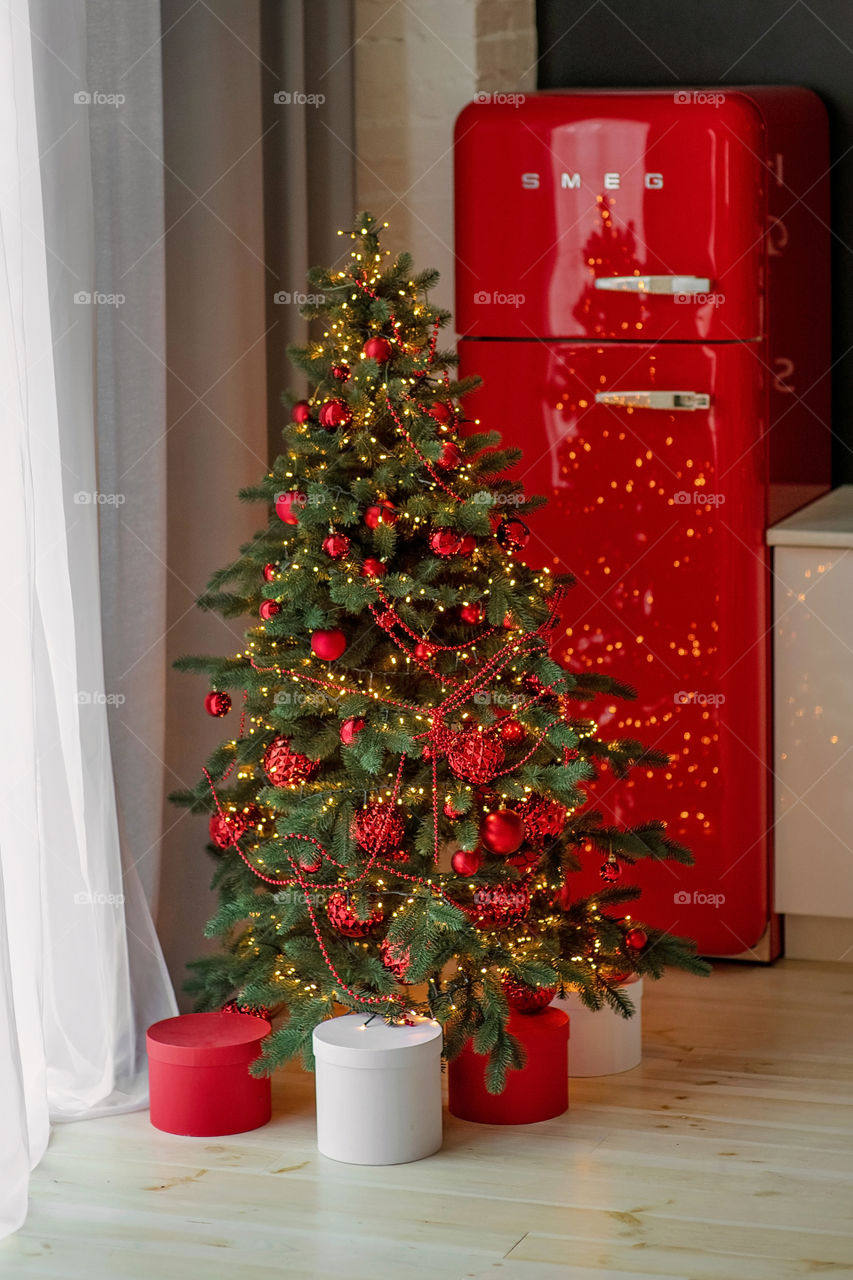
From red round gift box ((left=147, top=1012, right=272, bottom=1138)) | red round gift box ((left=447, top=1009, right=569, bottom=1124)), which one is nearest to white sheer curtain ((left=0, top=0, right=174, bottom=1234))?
red round gift box ((left=147, top=1012, right=272, bottom=1138))

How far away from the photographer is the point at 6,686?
2.57 metres

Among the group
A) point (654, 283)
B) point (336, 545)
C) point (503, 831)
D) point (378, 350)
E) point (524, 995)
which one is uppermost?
point (654, 283)

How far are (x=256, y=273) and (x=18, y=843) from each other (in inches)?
49.3

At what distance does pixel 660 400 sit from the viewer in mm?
3322

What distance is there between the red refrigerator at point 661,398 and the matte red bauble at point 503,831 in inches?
33.1

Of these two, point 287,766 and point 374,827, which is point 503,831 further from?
point 287,766

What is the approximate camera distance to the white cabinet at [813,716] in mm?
3389

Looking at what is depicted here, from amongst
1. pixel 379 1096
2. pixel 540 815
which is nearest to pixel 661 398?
pixel 540 815

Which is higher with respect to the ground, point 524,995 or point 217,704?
point 217,704

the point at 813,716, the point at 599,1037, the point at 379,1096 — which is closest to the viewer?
the point at 379,1096

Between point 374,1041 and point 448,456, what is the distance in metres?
0.90

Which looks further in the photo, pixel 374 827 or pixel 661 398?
pixel 661 398

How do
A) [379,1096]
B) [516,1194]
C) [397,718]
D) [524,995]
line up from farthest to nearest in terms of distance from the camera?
[524,995] → [397,718] → [379,1096] → [516,1194]

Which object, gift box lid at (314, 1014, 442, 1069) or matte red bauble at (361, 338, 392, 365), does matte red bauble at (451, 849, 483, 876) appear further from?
matte red bauble at (361, 338, 392, 365)
